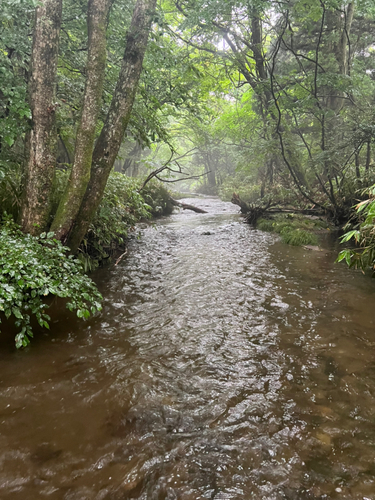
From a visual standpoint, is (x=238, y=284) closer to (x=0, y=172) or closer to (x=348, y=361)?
(x=348, y=361)

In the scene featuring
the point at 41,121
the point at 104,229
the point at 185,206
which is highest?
the point at 41,121

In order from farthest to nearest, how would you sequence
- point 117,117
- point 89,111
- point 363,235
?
point 117,117 < point 89,111 < point 363,235

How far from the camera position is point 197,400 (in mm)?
2820

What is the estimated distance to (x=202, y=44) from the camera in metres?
13.8

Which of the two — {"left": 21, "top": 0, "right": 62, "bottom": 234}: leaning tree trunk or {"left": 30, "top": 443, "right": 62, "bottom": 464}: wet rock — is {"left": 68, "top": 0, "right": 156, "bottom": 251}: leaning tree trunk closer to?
{"left": 21, "top": 0, "right": 62, "bottom": 234}: leaning tree trunk

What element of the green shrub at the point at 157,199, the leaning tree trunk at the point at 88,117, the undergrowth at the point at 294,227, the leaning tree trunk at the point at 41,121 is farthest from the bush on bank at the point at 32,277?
the green shrub at the point at 157,199

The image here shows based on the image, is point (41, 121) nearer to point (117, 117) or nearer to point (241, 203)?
point (117, 117)

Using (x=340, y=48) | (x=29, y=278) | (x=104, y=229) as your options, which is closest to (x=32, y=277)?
(x=29, y=278)

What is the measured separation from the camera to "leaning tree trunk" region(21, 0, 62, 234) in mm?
4277

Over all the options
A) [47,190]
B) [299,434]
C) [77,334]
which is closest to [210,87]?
[47,190]

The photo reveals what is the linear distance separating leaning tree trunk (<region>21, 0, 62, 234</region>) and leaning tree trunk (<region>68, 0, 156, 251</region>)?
0.69m

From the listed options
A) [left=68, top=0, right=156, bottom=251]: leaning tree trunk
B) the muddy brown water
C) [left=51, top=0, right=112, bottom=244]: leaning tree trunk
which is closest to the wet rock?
the muddy brown water

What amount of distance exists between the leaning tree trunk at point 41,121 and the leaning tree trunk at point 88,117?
325 mm

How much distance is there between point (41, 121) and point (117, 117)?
4.31ft
